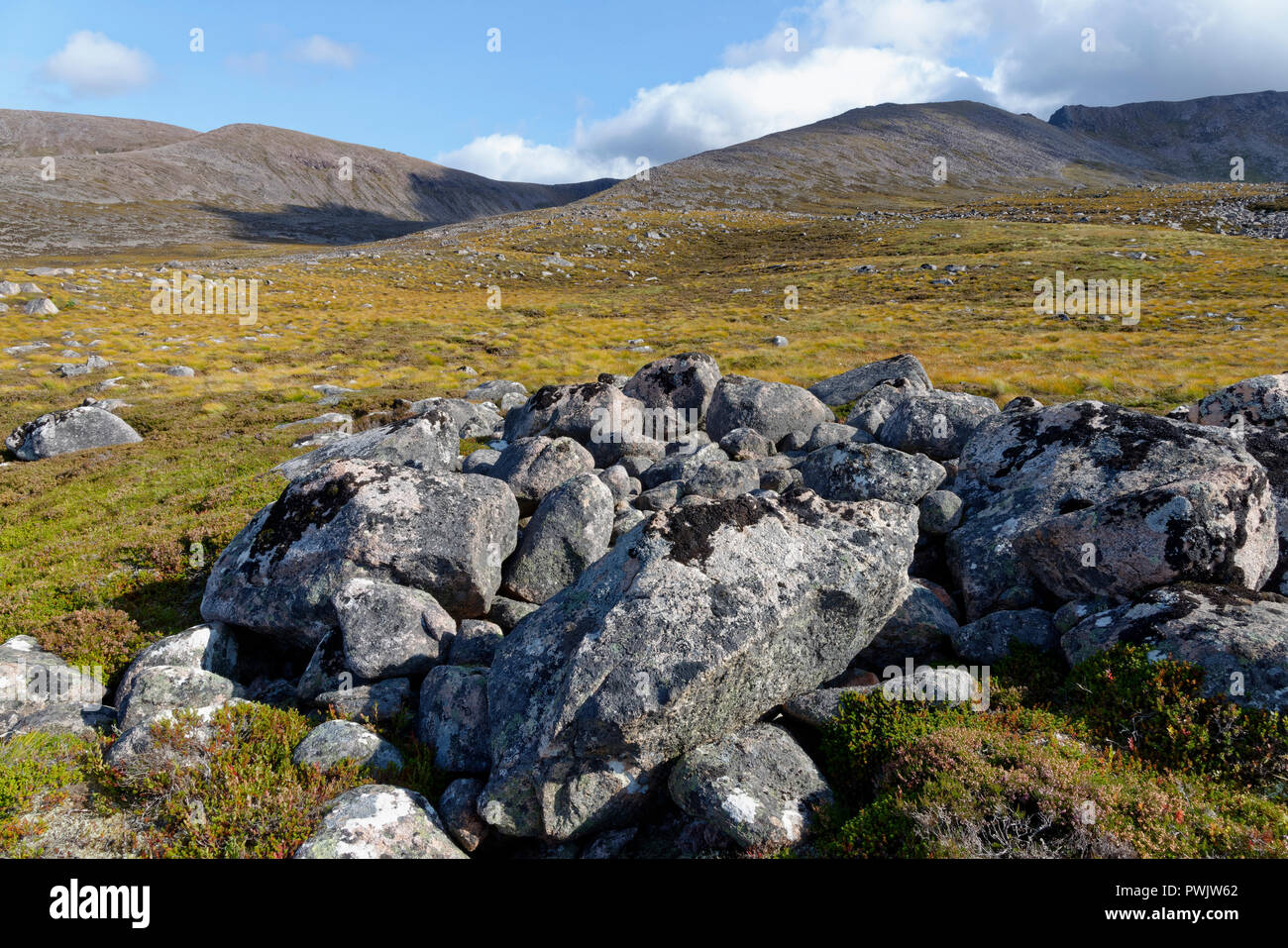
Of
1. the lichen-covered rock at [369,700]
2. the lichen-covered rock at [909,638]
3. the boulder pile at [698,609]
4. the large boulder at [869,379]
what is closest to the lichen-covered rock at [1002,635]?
the boulder pile at [698,609]

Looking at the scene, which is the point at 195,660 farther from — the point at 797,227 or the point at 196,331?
the point at 797,227

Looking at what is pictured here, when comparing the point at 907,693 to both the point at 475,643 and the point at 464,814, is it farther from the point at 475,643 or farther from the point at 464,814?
the point at 475,643

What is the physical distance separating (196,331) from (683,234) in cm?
11166

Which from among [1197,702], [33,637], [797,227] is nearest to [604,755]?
[1197,702]

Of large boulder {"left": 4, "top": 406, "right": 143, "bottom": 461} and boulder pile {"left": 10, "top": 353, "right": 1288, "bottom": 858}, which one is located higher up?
large boulder {"left": 4, "top": 406, "right": 143, "bottom": 461}

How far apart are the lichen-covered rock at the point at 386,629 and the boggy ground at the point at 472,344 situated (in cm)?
154

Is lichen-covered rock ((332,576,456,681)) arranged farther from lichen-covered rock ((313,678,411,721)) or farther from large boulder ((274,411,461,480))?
large boulder ((274,411,461,480))

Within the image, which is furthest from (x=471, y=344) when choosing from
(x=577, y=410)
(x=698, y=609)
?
(x=698, y=609)

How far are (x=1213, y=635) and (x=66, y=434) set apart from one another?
3426cm

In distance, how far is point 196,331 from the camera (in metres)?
52.2

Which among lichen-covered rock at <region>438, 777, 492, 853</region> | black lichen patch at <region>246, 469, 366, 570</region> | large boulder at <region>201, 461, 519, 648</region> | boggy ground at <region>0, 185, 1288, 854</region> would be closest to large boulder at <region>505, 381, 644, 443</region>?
large boulder at <region>201, 461, 519, 648</region>

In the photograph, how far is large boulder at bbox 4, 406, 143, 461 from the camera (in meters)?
24.6

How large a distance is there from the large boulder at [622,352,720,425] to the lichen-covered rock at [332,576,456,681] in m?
12.6
